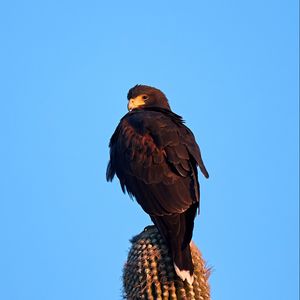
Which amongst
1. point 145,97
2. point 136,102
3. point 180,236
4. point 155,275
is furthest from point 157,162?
point 145,97

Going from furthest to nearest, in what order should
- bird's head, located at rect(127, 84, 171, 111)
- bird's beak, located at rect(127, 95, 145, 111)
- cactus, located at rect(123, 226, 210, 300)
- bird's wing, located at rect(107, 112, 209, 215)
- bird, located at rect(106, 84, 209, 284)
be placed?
bird's head, located at rect(127, 84, 171, 111) < bird's beak, located at rect(127, 95, 145, 111) < bird's wing, located at rect(107, 112, 209, 215) < bird, located at rect(106, 84, 209, 284) < cactus, located at rect(123, 226, 210, 300)

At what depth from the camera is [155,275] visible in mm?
5227

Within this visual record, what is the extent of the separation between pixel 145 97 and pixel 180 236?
3687mm

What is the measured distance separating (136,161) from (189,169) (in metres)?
0.68

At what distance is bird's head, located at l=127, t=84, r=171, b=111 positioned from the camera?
915cm

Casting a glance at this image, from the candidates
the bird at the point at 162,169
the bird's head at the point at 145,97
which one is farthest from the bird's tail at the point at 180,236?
the bird's head at the point at 145,97

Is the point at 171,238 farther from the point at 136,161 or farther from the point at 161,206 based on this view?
the point at 136,161

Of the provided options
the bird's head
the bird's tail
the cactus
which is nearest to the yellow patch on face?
the bird's head

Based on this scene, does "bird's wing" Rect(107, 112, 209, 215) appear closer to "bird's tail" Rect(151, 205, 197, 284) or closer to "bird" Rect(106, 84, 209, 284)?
"bird" Rect(106, 84, 209, 284)

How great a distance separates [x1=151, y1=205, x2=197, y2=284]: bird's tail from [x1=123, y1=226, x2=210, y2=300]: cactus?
0.06 meters

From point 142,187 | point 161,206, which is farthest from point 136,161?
point 161,206

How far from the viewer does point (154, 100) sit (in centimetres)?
926

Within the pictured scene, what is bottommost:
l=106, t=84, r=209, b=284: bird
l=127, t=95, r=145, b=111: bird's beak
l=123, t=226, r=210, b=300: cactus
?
l=123, t=226, r=210, b=300: cactus

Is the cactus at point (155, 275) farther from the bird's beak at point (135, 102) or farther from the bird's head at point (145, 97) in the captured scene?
the bird's head at point (145, 97)
